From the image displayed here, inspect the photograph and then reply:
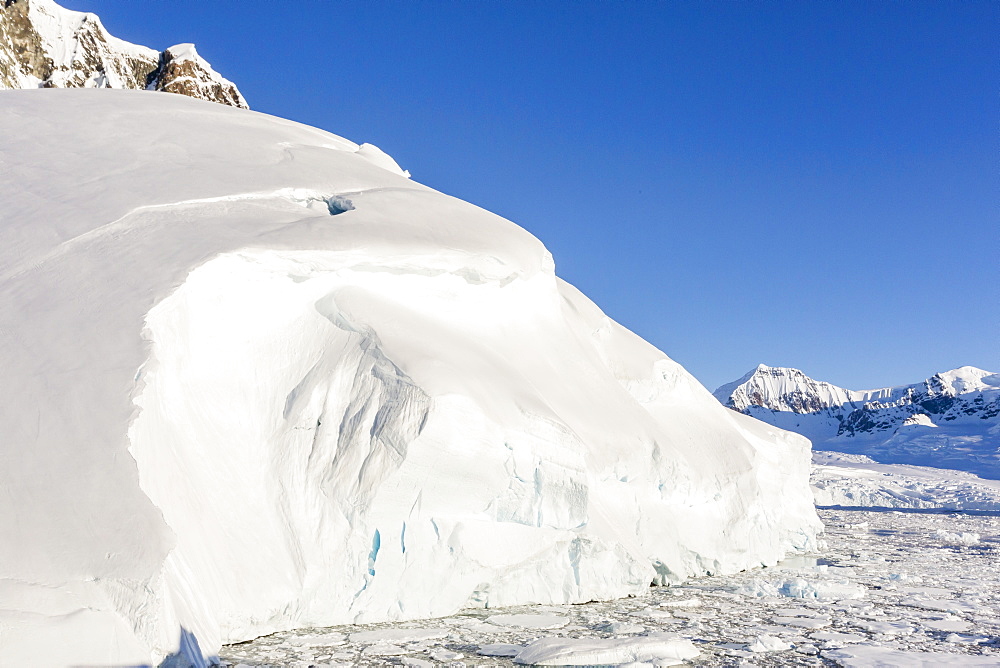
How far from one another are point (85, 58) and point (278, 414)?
187ft

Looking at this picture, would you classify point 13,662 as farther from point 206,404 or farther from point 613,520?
point 613,520

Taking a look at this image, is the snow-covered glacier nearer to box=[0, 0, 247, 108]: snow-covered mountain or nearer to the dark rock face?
the dark rock face

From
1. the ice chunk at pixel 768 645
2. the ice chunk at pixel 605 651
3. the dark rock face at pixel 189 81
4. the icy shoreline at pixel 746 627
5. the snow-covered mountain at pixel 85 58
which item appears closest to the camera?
the ice chunk at pixel 605 651

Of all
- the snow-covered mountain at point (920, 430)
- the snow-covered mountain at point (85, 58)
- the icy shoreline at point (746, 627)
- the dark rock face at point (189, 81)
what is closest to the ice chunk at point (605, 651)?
the icy shoreline at point (746, 627)

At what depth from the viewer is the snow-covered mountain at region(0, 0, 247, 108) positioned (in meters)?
50.3

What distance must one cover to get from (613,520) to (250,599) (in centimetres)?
576

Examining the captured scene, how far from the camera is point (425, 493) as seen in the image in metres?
8.41

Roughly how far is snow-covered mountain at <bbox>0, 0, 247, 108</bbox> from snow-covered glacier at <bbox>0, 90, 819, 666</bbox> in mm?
45556

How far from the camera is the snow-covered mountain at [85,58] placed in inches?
1982

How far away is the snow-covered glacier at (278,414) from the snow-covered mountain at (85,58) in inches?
1794

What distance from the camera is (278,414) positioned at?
848cm

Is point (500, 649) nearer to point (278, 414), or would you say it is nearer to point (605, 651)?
point (605, 651)

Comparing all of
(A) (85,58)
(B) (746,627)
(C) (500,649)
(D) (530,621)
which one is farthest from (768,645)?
(A) (85,58)

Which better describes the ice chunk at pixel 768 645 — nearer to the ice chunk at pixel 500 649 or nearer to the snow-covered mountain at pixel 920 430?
the ice chunk at pixel 500 649
